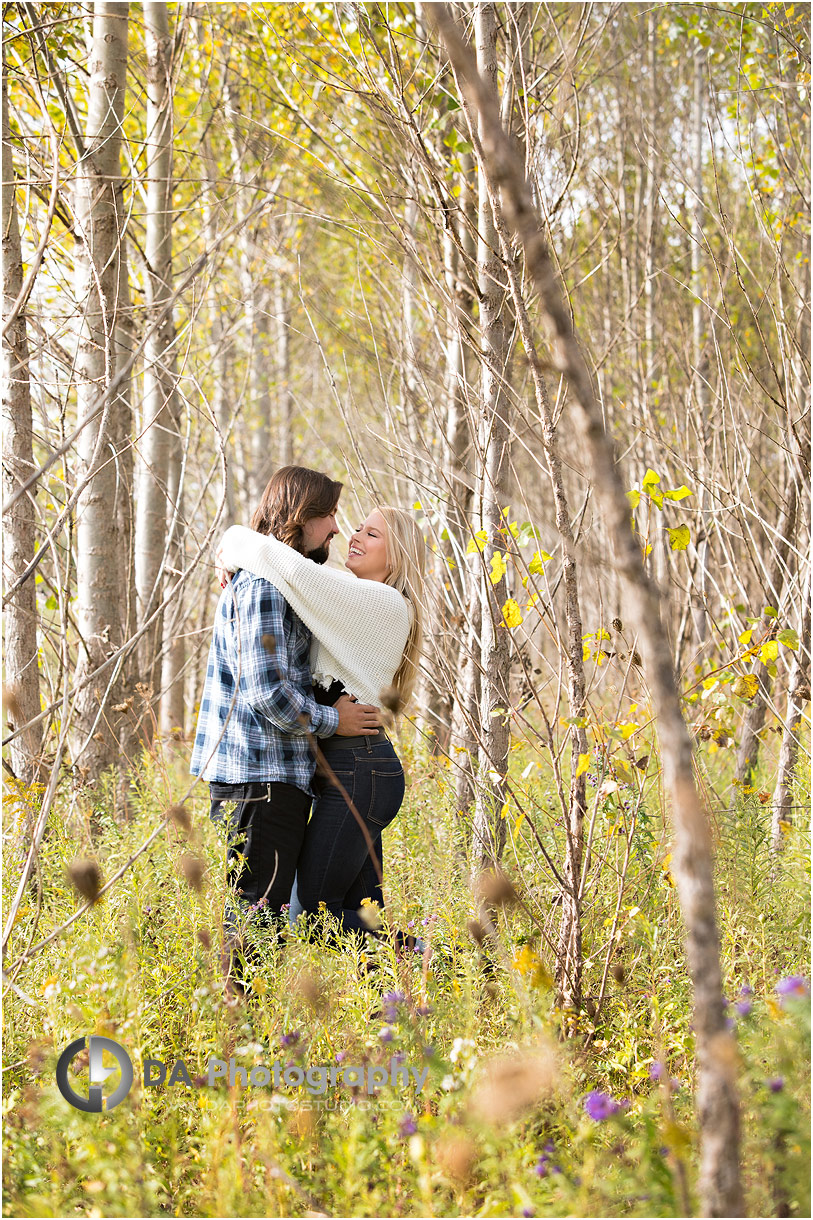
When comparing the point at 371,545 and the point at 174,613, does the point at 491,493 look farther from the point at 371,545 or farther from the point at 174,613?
the point at 174,613

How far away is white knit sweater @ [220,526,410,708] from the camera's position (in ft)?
7.94

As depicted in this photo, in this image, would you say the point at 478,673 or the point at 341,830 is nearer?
the point at 341,830

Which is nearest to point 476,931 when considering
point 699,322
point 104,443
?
point 104,443

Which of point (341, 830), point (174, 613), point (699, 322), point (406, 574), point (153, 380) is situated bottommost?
point (341, 830)

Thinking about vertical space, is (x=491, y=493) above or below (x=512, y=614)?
above

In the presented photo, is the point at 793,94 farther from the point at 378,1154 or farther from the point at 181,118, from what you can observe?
the point at 378,1154

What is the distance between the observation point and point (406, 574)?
275 cm

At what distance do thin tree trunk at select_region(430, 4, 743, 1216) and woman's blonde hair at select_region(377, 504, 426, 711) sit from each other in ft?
5.22

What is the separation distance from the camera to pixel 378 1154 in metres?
1.61

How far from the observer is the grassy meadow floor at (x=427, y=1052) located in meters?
1.45

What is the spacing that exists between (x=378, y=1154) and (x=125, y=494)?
288 centimetres

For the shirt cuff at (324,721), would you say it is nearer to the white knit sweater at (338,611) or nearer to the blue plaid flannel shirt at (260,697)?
the blue plaid flannel shirt at (260,697)

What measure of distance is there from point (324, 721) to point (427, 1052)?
98cm

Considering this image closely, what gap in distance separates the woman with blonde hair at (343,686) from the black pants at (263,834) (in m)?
0.08
